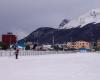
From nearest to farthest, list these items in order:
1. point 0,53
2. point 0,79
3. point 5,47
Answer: point 0,79 < point 0,53 < point 5,47

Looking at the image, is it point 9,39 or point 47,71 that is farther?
point 9,39

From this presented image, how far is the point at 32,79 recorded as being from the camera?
16188mm

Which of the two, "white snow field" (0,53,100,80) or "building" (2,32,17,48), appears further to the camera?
"building" (2,32,17,48)

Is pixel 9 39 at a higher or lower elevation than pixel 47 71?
higher

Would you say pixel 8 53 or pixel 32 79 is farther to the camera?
pixel 8 53

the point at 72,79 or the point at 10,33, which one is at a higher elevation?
the point at 10,33

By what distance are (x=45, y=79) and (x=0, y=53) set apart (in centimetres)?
3770

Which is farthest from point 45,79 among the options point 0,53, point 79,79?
point 0,53

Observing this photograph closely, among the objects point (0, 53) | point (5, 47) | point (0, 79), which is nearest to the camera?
point (0, 79)

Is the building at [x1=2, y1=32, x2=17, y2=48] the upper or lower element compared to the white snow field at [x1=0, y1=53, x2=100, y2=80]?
upper

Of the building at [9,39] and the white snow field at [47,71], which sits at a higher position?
the building at [9,39]

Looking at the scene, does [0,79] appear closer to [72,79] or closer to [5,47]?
[72,79]

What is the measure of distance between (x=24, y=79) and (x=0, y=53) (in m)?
37.6

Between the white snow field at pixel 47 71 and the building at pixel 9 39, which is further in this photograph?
the building at pixel 9 39
